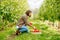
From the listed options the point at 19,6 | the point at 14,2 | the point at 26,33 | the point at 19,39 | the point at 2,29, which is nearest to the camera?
the point at 19,39

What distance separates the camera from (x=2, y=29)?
14.4 metres

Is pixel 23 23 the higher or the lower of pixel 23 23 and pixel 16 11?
the lower

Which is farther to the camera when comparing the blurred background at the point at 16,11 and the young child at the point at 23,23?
the blurred background at the point at 16,11

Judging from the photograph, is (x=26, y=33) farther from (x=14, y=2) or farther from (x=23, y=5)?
(x=23, y=5)

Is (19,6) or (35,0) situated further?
(35,0)

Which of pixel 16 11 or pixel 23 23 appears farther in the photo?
pixel 16 11

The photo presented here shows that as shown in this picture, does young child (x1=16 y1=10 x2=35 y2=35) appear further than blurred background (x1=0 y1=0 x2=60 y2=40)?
No

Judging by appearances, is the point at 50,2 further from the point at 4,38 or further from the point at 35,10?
the point at 35,10

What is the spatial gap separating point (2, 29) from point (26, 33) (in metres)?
2.75

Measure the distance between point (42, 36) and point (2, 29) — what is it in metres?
3.78

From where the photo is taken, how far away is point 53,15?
538 inches

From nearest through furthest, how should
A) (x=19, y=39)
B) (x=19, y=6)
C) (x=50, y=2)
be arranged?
(x=19, y=39), (x=50, y=2), (x=19, y=6)

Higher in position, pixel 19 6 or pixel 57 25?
pixel 19 6

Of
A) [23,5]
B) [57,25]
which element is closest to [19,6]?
[23,5]
